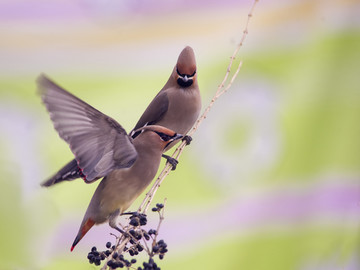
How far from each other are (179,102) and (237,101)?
5.9 inches

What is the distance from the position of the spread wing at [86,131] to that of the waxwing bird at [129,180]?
0.14 feet

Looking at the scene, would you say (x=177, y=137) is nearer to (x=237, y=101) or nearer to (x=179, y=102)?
(x=179, y=102)

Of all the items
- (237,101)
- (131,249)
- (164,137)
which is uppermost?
(237,101)

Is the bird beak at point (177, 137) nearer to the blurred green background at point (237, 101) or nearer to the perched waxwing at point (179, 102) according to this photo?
the perched waxwing at point (179, 102)

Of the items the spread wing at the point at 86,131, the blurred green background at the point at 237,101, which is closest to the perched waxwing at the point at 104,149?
the spread wing at the point at 86,131

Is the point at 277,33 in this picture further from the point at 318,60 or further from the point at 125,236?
the point at 125,236

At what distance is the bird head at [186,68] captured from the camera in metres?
0.63

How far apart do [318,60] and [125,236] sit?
0.49m

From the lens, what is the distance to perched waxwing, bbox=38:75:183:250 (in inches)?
18.5

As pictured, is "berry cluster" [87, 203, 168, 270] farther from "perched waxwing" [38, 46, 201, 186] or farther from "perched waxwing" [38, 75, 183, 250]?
"perched waxwing" [38, 46, 201, 186]

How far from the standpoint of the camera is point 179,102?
68 cm

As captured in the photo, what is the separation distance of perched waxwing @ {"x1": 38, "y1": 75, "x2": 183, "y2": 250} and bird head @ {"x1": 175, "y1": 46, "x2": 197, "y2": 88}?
0.33ft

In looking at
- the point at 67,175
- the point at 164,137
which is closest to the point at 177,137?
the point at 164,137

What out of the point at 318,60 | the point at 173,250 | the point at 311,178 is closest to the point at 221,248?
the point at 173,250
